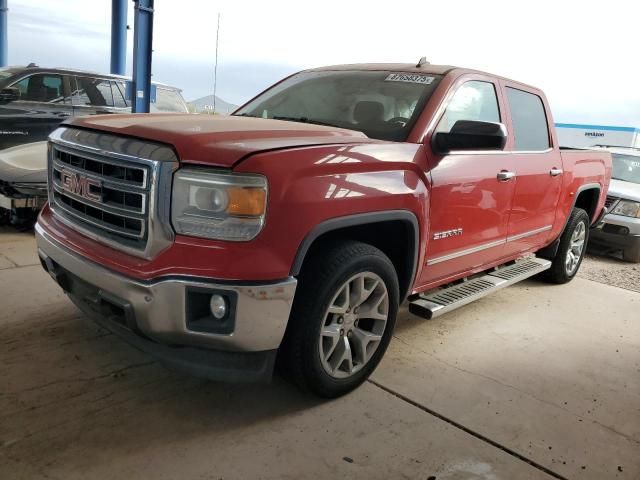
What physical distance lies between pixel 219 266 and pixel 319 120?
1509mm

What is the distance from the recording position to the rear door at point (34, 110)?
6.04 m

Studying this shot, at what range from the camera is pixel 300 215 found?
225cm

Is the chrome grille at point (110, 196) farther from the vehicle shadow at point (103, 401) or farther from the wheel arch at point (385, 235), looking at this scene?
the vehicle shadow at point (103, 401)

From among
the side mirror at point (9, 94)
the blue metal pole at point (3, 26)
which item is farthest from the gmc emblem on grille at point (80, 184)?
the blue metal pole at point (3, 26)

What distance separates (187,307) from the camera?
7.06 feet

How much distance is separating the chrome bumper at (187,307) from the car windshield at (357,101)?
1.27m

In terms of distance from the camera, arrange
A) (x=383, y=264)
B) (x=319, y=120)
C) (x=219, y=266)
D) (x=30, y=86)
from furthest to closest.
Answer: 1. (x=30, y=86)
2. (x=319, y=120)
3. (x=383, y=264)
4. (x=219, y=266)

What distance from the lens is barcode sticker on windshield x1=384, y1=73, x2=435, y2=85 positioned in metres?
3.32

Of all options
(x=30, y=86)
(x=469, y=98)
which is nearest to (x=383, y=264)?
(x=469, y=98)

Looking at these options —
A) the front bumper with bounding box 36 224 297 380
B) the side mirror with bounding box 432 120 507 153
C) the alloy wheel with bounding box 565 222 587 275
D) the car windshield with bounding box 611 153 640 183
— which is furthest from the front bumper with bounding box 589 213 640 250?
the front bumper with bounding box 36 224 297 380

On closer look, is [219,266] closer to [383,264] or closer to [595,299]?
[383,264]

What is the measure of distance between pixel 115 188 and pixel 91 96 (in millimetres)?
5476

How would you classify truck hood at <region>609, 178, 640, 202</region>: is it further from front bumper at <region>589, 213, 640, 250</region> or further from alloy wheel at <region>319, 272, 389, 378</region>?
alloy wheel at <region>319, 272, 389, 378</region>

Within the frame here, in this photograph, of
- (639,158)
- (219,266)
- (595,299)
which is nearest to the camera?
(219,266)
